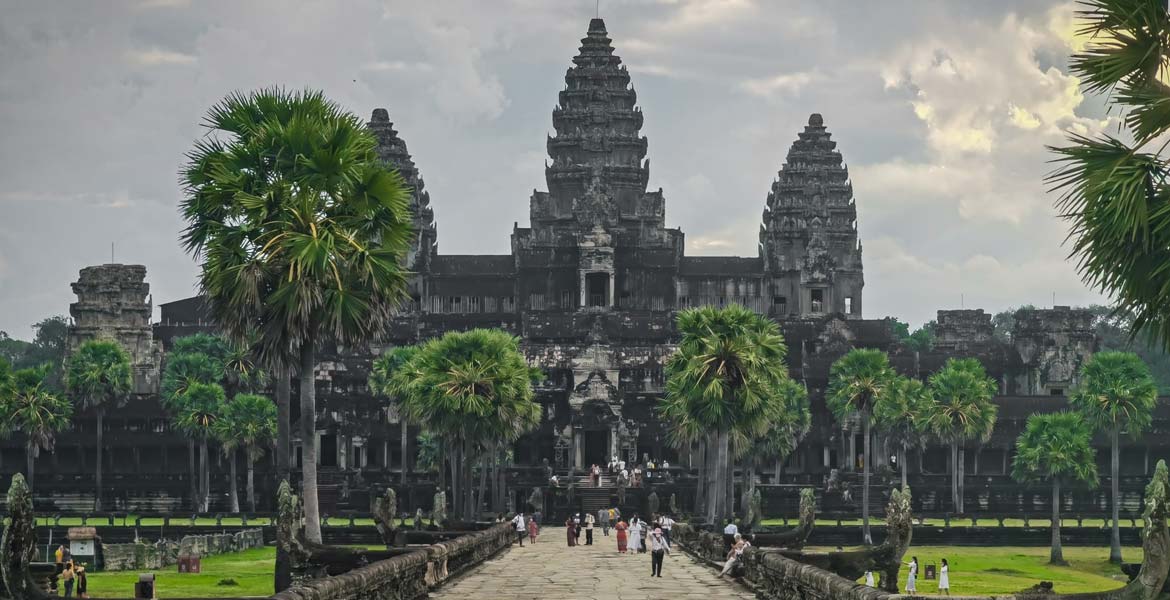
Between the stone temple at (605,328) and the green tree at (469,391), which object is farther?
the stone temple at (605,328)

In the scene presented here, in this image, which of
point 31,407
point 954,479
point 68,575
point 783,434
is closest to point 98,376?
point 31,407

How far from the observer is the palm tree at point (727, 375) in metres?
70.4

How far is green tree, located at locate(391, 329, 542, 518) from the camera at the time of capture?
75.4m

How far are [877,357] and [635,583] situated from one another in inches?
2505

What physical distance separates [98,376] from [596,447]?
31337 millimetres

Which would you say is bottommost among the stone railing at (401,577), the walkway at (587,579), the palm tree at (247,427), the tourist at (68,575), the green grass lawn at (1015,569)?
the green grass lawn at (1015,569)

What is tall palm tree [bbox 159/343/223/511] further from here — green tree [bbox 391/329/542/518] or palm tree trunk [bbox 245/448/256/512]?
green tree [bbox 391/329/542/518]

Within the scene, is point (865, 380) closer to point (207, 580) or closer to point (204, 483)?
point (204, 483)

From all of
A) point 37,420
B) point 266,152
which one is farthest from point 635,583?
point 37,420

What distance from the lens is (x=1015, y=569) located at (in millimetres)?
74375

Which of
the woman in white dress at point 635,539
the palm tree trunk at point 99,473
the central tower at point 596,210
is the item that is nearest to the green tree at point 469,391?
the woman in white dress at point 635,539

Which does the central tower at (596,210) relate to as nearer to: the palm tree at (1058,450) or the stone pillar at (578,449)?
the stone pillar at (578,449)

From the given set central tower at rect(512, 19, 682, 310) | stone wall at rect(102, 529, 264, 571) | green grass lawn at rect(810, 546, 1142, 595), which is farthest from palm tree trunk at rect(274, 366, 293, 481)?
central tower at rect(512, 19, 682, 310)

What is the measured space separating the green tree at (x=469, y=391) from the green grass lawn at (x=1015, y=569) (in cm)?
1492
